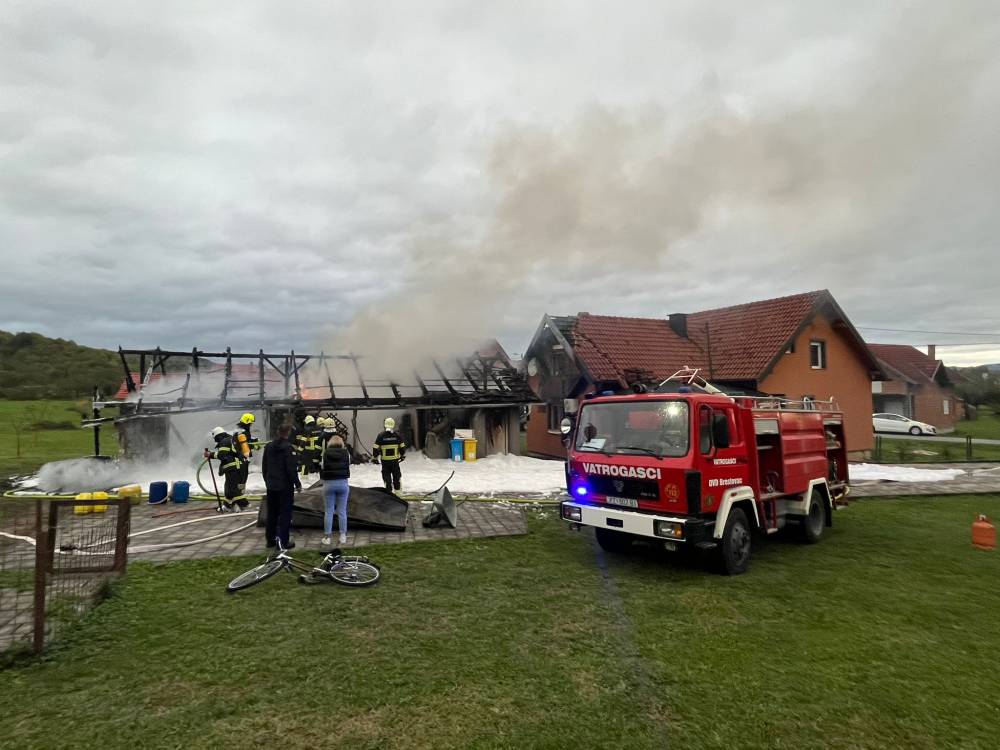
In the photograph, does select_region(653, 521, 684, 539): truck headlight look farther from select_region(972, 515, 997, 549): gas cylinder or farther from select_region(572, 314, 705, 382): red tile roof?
select_region(572, 314, 705, 382): red tile roof

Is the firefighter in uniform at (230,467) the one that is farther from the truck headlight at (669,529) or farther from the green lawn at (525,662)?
the truck headlight at (669,529)

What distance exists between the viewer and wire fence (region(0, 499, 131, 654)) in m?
4.78

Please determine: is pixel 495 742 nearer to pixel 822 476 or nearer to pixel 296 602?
pixel 296 602

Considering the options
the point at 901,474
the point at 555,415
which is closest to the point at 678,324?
the point at 555,415

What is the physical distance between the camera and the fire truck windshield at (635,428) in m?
7.48

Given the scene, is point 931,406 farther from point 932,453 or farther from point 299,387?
point 299,387

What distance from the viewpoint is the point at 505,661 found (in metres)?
4.84

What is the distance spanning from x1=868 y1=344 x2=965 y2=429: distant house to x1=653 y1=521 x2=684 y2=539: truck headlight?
1589 inches

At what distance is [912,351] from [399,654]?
182ft

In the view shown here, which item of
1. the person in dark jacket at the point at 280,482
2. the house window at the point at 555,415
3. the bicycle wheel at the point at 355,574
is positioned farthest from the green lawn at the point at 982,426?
the person in dark jacket at the point at 280,482

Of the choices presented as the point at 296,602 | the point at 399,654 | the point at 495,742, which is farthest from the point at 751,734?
the point at 296,602

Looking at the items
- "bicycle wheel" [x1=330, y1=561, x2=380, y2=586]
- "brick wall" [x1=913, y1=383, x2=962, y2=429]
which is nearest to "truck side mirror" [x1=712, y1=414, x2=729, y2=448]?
"bicycle wheel" [x1=330, y1=561, x2=380, y2=586]

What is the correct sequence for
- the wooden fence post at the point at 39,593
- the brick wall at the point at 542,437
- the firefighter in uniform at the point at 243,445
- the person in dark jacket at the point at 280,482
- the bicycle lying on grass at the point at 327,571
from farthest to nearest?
the brick wall at the point at 542,437 < the firefighter in uniform at the point at 243,445 < the person in dark jacket at the point at 280,482 < the bicycle lying on grass at the point at 327,571 < the wooden fence post at the point at 39,593

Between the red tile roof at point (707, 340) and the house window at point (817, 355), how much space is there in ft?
4.39
